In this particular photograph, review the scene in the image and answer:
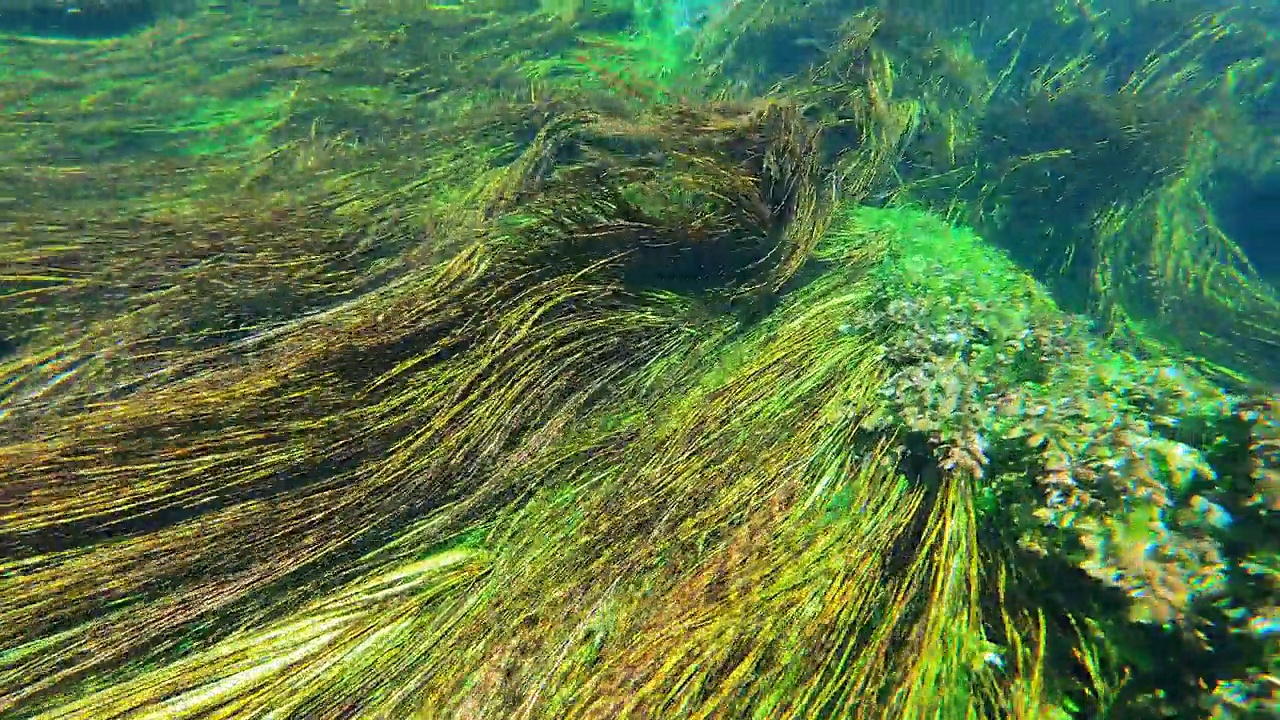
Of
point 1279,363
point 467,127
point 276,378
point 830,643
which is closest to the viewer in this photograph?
point 830,643

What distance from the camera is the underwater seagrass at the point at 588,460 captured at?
1696 mm

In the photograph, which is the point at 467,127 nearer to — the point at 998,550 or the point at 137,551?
the point at 137,551

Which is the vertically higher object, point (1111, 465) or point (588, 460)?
point (1111, 465)

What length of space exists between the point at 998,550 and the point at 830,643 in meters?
0.67

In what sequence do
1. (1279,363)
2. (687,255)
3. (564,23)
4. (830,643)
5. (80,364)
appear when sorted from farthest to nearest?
(564,23), (1279,363), (687,255), (80,364), (830,643)

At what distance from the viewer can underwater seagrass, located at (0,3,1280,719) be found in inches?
66.8

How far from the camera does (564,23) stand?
5242mm

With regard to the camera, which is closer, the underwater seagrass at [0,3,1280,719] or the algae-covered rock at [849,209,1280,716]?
the algae-covered rock at [849,209,1280,716]

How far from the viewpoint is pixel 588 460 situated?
8.00ft

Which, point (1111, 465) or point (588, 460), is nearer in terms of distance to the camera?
point (1111, 465)

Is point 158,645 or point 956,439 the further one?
point 956,439

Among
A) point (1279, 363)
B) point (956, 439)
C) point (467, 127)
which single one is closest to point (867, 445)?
point (956, 439)

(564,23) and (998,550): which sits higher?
(564,23)

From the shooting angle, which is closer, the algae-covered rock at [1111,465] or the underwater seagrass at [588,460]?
the algae-covered rock at [1111,465]
